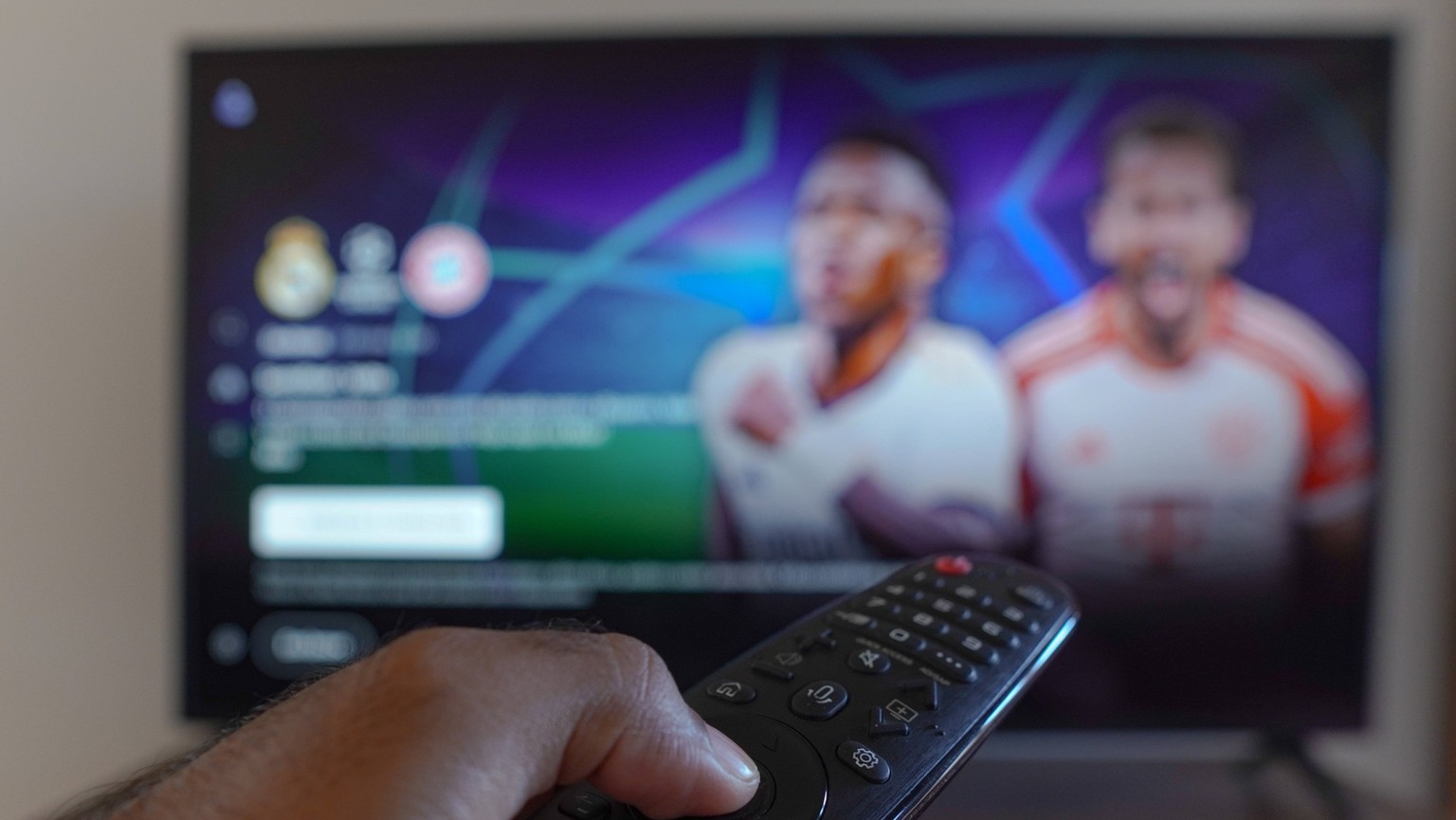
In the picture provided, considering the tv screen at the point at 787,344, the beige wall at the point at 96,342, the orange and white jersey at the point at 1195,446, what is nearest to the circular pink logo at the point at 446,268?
the tv screen at the point at 787,344

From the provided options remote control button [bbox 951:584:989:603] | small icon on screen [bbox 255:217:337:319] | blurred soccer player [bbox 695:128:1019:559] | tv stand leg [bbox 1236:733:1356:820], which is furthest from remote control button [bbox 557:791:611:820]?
tv stand leg [bbox 1236:733:1356:820]

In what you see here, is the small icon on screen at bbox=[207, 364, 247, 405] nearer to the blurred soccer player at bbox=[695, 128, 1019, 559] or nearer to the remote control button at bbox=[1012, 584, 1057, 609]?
the blurred soccer player at bbox=[695, 128, 1019, 559]

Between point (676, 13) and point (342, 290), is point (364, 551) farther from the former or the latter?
point (676, 13)

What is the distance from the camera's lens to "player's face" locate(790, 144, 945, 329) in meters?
0.89

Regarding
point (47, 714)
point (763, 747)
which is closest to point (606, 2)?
point (763, 747)

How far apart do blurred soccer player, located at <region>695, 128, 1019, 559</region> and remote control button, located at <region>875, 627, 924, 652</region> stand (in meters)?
0.49

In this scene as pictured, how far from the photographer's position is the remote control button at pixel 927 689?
0.35 m

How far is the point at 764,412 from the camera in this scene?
0.89 metres

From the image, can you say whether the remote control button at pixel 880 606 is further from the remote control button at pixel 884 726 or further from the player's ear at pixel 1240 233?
the player's ear at pixel 1240 233

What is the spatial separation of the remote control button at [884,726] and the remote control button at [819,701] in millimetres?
15

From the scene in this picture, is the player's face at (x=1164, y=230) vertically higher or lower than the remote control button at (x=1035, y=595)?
higher

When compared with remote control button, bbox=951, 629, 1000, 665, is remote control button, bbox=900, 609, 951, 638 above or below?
above

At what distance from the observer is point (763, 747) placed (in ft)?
1.06

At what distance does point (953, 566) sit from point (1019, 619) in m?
0.06
